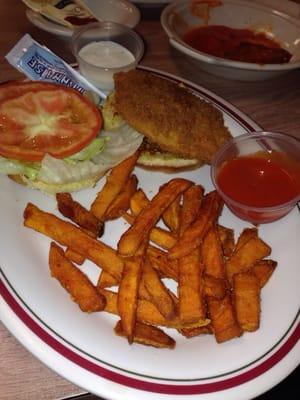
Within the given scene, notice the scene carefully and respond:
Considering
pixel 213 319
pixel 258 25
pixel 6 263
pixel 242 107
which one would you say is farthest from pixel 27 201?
pixel 258 25

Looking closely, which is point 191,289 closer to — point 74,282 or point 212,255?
point 212,255

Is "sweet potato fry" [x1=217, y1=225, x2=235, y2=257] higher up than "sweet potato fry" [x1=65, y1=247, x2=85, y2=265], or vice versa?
"sweet potato fry" [x1=217, y1=225, x2=235, y2=257]

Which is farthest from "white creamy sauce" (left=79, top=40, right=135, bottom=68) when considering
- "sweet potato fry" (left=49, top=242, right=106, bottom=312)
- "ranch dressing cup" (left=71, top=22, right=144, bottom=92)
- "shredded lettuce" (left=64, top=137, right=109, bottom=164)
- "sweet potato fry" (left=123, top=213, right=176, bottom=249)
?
"sweet potato fry" (left=49, top=242, right=106, bottom=312)

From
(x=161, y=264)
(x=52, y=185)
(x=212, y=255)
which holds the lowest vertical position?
(x=52, y=185)

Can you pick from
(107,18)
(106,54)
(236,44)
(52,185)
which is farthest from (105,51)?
(52,185)

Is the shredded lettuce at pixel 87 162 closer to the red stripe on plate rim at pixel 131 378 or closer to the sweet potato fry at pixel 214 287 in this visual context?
the red stripe on plate rim at pixel 131 378

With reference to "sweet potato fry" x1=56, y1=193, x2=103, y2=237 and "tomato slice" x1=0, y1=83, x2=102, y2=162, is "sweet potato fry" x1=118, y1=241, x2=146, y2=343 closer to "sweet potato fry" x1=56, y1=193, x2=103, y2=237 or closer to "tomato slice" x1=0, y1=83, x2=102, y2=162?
"sweet potato fry" x1=56, y1=193, x2=103, y2=237
